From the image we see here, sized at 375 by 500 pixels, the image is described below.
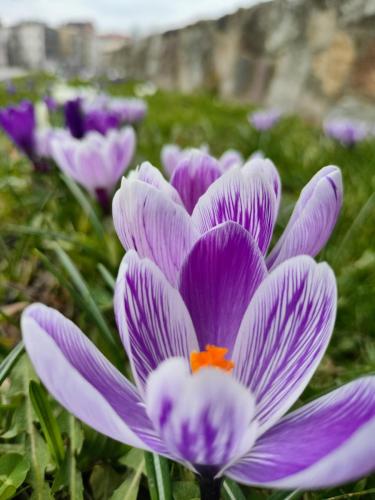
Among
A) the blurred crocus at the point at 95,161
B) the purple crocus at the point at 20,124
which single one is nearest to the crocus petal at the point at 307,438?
the blurred crocus at the point at 95,161

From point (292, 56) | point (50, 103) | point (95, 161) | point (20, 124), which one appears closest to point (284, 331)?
point (95, 161)

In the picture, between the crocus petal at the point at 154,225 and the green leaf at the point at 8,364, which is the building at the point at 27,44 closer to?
the green leaf at the point at 8,364

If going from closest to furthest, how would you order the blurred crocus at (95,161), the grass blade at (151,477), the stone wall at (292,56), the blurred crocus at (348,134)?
the grass blade at (151,477) → the blurred crocus at (95,161) → the blurred crocus at (348,134) → the stone wall at (292,56)

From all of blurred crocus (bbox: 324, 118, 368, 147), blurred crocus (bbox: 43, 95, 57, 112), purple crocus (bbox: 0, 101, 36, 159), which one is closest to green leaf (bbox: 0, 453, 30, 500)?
purple crocus (bbox: 0, 101, 36, 159)

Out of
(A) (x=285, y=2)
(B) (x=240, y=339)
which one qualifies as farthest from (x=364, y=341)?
(A) (x=285, y=2)

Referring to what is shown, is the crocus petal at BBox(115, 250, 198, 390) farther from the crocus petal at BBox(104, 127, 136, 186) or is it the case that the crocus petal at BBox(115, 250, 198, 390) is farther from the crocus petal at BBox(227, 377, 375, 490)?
the crocus petal at BBox(104, 127, 136, 186)

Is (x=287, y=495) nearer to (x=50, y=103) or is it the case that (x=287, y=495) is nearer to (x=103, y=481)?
(x=103, y=481)
